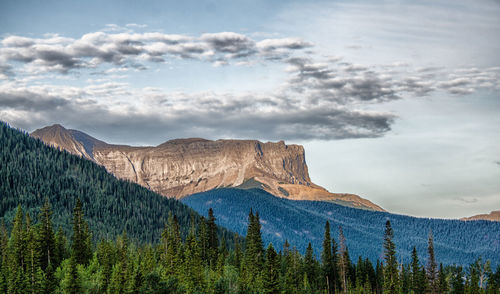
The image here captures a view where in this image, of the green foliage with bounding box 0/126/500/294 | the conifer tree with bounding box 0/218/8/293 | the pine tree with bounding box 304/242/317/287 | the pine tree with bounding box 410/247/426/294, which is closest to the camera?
the green foliage with bounding box 0/126/500/294

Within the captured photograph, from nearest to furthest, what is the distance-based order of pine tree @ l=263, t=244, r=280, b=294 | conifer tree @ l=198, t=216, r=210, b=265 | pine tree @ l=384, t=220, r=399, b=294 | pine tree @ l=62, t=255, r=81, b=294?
pine tree @ l=62, t=255, r=81, b=294 < pine tree @ l=263, t=244, r=280, b=294 < pine tree @ l=384, t=220, r=399, b=294 < conifer tree @ l=198, t=216, r=210, b=265

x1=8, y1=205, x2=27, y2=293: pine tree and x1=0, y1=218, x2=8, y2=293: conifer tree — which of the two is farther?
x1=0, y1=218, x2=8, y2=293: conifer tree

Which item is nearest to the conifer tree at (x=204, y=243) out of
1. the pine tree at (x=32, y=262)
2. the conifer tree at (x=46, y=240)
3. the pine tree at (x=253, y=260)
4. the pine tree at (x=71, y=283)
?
the pine tree at (x=253, y=260)

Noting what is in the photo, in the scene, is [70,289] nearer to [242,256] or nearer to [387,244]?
[242,256]

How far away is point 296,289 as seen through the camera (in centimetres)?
11631

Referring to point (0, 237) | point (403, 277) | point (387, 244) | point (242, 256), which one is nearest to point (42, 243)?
point (0, 237)

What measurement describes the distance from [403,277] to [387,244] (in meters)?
32.5

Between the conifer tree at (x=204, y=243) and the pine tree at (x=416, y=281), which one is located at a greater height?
the conifer tree at (x=204, y=243)

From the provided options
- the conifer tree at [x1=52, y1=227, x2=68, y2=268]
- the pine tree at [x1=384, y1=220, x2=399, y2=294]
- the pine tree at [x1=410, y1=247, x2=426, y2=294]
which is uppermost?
the conifer tree at [x1=52, y1=227, x2=68, y2=268]

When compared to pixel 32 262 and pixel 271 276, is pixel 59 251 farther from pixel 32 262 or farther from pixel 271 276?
pixel 271 276

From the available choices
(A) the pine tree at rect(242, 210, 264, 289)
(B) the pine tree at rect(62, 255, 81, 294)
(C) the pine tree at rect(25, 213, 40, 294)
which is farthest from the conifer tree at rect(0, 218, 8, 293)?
(A) the pine tree at rect(242, 210, 264, 289)

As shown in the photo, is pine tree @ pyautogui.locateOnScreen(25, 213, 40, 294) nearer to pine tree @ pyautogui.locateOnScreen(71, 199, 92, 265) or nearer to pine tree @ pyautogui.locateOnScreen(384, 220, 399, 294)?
pine tree @ pyautogui.locateOnScreen(71, 199, 92, 265)

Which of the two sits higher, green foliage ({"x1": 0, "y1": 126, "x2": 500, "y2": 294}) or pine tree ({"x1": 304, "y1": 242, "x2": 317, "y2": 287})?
green foliage ({"x1": 0, "y1": 126, "x2": 500, "y2": 294})

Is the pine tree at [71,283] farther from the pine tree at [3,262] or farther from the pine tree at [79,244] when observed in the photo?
the pine tree at [79,244]
